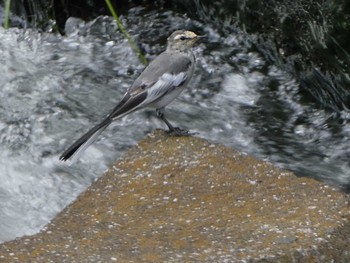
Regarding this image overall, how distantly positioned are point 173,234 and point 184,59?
249 cm

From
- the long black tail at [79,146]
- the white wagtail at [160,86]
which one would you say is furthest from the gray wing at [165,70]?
the long black tail at [79,146]

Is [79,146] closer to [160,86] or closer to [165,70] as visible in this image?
[160,86]

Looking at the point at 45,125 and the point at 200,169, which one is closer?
the point at 200,169

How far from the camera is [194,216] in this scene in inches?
173

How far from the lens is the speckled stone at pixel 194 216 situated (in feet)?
13.1

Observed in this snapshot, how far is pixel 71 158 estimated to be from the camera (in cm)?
568

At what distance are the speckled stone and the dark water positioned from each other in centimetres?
134

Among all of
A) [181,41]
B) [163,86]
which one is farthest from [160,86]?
[181,41]

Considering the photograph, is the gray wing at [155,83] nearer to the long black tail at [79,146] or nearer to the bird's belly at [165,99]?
the bird's belly at [165,99]

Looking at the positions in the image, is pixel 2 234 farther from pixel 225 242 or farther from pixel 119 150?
pixel 225 242

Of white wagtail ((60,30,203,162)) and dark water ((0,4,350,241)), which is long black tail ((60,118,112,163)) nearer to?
white wagtail ((60,30,203,162))

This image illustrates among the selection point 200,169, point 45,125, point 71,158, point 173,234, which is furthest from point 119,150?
point 173,234

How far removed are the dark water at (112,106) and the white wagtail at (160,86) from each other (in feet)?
2.04

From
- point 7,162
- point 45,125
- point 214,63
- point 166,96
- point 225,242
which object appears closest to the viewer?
point 225,242
